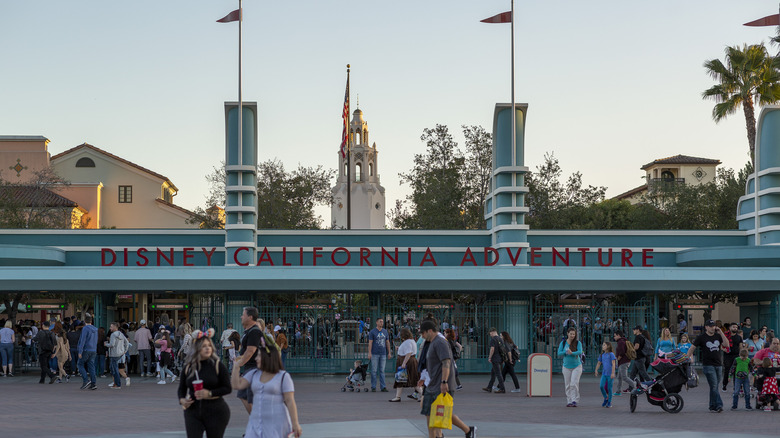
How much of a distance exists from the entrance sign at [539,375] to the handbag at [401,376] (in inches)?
116

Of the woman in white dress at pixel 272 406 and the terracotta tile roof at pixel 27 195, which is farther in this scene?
the terracotta tile roof at pixel 27 195

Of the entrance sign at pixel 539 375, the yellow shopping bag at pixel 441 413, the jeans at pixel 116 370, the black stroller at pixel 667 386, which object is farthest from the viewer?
the jeans at pixel 116 370

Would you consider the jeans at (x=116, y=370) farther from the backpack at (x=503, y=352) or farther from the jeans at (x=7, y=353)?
the backpack at (x=503, y=352)

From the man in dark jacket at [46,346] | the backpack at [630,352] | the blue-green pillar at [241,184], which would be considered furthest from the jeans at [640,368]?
the blue-green pillar at [241,184]

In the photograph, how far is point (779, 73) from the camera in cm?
4744

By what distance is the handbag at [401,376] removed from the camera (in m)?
21.8

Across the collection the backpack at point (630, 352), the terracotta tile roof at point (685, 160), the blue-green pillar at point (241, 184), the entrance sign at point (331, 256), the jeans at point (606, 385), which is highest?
the terracotta tile roof at point (685, 160)

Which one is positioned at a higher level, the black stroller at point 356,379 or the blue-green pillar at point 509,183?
the blue-green pillar at point 509,183

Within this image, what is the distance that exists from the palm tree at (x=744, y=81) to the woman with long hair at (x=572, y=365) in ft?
99.5

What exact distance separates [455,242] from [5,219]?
25495mm

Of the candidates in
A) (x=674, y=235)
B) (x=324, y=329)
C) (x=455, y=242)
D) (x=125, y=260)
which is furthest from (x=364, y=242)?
(x=674, y=235)

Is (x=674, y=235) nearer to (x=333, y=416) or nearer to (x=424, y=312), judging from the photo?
(x=424, y=312)

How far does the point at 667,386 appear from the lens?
61.4ft

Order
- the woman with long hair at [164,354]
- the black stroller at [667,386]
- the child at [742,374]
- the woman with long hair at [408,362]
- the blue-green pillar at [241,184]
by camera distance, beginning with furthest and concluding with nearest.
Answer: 1. the blue-green pillar at [241,184]
2. the woman with long hair at [164,354]
3. the woman with long hair at [408,362]
4. the child at [742,374]
5. the black stroller at [667,386]
